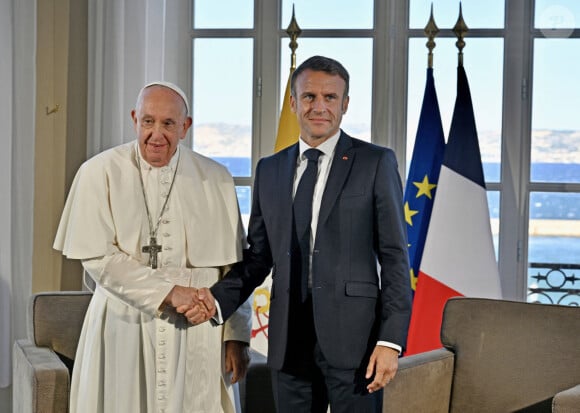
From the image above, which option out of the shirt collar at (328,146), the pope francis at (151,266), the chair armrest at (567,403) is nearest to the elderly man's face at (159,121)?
the pope francis at (151,266)

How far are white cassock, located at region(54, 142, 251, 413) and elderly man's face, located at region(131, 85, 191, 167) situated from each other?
3.8 inches

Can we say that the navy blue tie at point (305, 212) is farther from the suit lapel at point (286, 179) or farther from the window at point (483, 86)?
the window at point (483, 86)

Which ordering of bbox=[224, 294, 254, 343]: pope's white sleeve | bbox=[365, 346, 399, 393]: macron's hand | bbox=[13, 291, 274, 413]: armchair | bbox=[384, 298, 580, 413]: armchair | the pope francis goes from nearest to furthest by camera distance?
bbox=[365, 346, 399, 393]: macron's hand → the pope francis → bbox=[224, 294, 254, 343]: pope's white sleeve → bbox=[384, 298, 580, 413]: armchair → bbox=[13, 291, 274, 413]: armchair

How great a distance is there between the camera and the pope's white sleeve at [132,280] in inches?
97.8

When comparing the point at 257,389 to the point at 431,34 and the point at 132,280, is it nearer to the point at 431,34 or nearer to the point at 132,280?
the point at 132,280

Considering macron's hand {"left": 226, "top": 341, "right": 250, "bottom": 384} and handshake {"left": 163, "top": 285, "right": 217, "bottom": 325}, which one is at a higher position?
handshake {"left": 163, "top": 285, "right": 217, "bottom": 325}

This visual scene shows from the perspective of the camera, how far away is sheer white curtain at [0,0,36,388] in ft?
13.4

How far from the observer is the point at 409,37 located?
4.50 meters

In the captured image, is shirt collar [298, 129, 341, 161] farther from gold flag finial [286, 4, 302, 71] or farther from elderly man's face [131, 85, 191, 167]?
gold flag finial [286, 4, 302, 71]

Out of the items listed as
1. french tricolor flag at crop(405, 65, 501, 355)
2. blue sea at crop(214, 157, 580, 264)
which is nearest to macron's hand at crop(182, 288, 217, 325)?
french tricolor flag at crop(405, 65, 501, 355)

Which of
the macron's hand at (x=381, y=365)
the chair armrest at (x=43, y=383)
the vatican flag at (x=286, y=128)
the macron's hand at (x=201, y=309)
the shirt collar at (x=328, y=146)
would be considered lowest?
the chair armrest at (x=43, y=383)

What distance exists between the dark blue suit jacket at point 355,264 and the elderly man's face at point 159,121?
0.43m

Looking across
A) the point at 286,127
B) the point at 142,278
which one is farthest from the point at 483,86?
the point at 142,278

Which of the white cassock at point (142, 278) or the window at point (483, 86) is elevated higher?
the window at point (483, 86)
